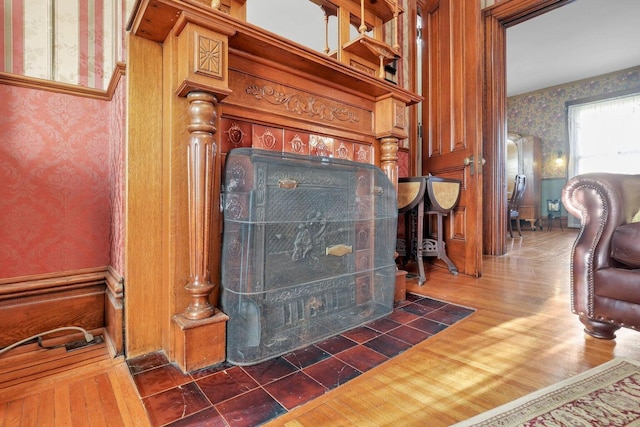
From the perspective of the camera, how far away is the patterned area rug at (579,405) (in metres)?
0.75

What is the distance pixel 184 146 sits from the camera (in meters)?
1.09

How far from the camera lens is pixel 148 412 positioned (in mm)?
807

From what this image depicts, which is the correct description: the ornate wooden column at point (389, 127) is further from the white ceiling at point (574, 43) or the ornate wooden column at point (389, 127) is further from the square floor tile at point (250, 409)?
the white ceiling at point (574, 43)

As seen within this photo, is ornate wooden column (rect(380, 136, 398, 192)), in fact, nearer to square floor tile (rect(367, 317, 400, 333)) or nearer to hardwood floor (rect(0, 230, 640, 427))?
square floor tile (rect(367, 317, 400, 333))

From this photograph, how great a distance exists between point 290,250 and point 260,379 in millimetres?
427

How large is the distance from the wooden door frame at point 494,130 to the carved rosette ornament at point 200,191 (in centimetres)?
314

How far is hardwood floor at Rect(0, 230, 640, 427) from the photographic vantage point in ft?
2.60

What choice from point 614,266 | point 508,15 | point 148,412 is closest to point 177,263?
point 148,412

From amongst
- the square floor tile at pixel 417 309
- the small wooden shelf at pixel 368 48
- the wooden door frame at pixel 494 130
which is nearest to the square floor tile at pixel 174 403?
the square floor tile at pixel 417 309

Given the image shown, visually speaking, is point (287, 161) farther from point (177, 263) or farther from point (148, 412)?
point (148, 412)

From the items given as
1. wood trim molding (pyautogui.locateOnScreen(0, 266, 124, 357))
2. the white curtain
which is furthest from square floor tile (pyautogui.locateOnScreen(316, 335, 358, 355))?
the white curtain

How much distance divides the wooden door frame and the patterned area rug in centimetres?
252

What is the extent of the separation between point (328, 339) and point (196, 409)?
0.57 metres

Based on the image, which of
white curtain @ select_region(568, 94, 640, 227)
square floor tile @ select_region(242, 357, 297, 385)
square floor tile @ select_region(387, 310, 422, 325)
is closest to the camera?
square floor tile @ select_region(242, 357, 297, 385)
